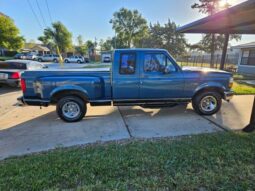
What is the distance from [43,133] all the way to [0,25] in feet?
101

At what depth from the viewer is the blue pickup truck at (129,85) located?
16.9ft

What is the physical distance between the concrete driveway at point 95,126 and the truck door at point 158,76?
2.69ft

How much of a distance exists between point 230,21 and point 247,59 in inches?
547

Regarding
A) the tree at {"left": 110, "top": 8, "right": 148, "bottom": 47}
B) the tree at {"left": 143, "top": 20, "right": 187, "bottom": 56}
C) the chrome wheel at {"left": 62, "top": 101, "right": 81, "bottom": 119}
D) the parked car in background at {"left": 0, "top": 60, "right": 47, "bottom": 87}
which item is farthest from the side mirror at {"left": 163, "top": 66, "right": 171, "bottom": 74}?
the tree at {"left": 110, "top": 8, "right": 148, "bottom": 47}

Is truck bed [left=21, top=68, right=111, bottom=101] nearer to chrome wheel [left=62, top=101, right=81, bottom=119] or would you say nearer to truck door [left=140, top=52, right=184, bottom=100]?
chrome wheel [left=62, top=101, right=81, bottom=119]

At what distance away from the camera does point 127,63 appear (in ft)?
17.9

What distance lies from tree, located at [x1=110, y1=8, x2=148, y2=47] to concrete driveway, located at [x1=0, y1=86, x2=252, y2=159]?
59.5m

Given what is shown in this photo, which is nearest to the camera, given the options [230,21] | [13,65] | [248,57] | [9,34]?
[230,21]

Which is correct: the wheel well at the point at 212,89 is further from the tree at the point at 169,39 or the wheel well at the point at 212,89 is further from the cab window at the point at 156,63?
the tree at the point at 169,39

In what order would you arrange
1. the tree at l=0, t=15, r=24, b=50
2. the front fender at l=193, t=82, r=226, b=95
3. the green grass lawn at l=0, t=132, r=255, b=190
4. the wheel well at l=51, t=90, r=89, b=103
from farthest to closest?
the tree at l=0, t=15, r=24, b=50 → the front fender at l=193, t=82, r=226, b=95 → the wheel well at l=51, t=90, r=89, b=103 → the green grass lawn at l=0, t=132, r=255, b=190

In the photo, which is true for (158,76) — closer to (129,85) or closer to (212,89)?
(129,85)

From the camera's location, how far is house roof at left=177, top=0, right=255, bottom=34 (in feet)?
16.1

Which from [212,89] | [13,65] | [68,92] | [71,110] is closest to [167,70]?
[212,89]

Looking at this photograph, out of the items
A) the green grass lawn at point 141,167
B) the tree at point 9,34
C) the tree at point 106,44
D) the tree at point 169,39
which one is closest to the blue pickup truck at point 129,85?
the green grass lawn at point 141,167
